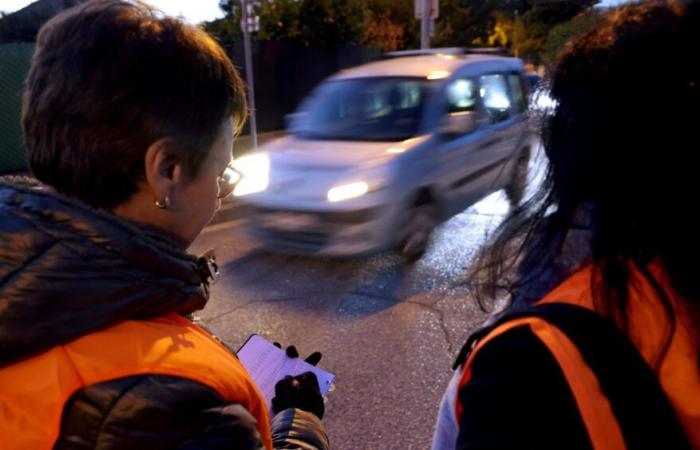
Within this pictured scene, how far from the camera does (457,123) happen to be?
579 cm

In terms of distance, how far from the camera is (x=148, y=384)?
862 mm

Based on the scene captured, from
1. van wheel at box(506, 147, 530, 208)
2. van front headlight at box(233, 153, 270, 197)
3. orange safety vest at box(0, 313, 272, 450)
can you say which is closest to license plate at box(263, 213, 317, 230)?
van front headlight at box(233, 153, 270, 197)

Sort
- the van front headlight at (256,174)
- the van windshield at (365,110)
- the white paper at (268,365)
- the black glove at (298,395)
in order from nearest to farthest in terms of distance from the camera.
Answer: the black glove at (298,395), the white paper at (268,365), the van front headlight at (256,174), the van windshield at (365,110)

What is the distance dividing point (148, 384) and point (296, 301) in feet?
12.7

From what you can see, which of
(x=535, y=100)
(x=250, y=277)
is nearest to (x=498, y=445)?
(x=535, y=100)

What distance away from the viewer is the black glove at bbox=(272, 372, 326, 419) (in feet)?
4.98

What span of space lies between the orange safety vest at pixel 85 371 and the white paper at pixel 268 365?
0.70 m

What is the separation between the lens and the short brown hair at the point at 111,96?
0.95 metres

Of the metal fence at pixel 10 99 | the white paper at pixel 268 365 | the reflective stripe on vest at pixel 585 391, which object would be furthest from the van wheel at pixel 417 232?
the metal fence at pixel 10 99

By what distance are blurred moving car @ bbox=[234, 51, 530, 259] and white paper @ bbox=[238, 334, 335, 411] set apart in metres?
3.24

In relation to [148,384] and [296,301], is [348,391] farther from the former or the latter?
[148,384]

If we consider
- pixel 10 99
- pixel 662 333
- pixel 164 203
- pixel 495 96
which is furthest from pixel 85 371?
pixel 10 99

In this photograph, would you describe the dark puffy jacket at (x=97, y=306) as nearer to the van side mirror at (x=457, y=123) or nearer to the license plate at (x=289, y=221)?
the license plate at (x=289, y=221)

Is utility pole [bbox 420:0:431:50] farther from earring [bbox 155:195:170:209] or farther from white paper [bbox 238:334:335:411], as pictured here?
earring [bbox 155:195:170:209]
